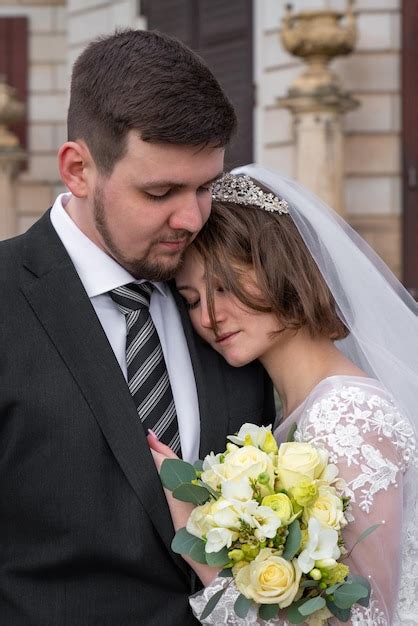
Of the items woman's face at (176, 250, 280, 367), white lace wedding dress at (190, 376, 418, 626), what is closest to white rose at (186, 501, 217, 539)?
white lace wedding dress at (190, 376, 418, 626)

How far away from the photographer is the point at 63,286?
8.54ft

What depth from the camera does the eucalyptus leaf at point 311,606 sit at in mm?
2414

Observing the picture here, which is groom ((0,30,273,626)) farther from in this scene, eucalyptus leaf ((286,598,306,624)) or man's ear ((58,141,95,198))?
eucalyptus leaf ((286,598,306,624))

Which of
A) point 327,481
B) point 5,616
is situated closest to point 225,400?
point 327,481

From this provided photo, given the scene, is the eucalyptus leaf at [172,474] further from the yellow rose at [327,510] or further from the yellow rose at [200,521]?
the yellow rose at [327,510]

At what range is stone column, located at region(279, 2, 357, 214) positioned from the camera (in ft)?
34.6

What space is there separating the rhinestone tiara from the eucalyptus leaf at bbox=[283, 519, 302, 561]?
84cm

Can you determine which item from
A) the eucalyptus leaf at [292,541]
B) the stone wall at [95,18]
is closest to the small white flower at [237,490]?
the eucalyptus leaf at [292,541]

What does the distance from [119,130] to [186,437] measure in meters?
0.71

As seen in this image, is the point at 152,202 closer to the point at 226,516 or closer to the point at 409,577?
the point at 226,516

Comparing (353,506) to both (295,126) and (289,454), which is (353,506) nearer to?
(289,454)

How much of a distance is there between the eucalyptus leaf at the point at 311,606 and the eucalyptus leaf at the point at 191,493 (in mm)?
302

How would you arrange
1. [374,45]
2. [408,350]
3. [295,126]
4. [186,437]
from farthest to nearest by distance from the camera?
[374,45]
[295,126]
[408,350]
[186,437]

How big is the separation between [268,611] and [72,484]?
0.48m
